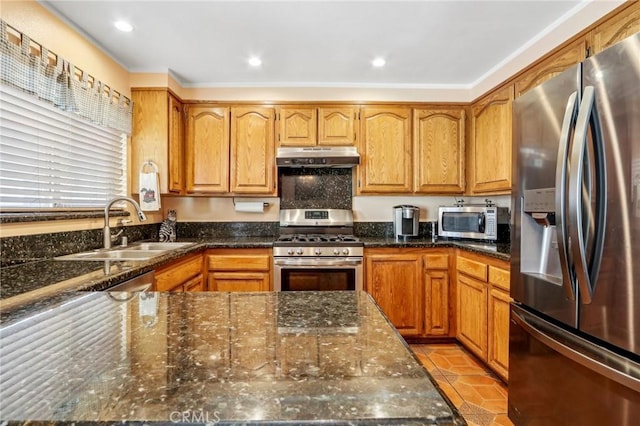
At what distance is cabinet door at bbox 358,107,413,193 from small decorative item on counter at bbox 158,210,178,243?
6.01 ft

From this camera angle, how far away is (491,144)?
275 centimetres

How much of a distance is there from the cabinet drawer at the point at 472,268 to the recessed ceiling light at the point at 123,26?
2932 millimetres

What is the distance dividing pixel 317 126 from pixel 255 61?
791 mm

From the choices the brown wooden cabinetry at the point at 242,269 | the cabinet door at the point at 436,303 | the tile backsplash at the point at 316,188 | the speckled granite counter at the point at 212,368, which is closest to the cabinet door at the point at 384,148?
the tile backsplash at the point at 316,188

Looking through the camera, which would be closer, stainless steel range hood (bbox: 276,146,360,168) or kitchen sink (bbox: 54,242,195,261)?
kitchen sink (bbox: 54,242,195,261)

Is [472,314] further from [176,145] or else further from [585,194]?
[176,145]

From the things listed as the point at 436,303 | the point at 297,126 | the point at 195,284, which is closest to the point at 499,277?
the point at 436,303

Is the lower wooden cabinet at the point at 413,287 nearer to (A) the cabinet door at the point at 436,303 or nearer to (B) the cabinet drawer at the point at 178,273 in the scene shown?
(A) the cabinet door at the point at 436,303

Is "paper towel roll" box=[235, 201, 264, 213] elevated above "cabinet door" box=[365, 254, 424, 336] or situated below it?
above

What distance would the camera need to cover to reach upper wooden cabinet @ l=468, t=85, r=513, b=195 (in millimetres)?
2543

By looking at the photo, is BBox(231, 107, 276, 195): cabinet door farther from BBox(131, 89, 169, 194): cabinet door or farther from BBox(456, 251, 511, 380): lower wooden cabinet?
BBox(456, 251, 511, 380): lower wooden cabinet

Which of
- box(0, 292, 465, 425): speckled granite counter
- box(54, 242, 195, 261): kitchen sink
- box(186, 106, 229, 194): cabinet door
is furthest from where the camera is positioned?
box(186, 106, 229, 194): cabinet door

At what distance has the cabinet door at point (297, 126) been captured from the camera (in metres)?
3.09

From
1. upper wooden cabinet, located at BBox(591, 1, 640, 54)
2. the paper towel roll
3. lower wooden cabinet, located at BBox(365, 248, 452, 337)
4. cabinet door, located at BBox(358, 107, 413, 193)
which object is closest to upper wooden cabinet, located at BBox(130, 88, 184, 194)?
the paper towel roll
